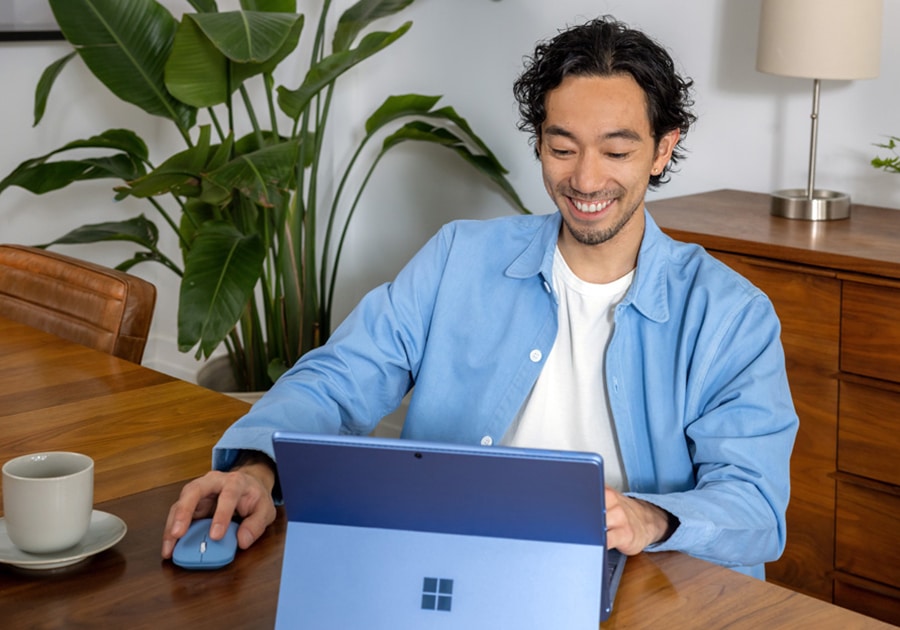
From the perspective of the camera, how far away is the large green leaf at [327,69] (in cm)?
302

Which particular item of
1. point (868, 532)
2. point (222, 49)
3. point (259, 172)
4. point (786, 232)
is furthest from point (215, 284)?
point (868, 532)

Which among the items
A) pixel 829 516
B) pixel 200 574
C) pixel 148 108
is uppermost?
pixel 148 108

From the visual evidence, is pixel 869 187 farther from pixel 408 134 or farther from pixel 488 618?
pixel 488 618

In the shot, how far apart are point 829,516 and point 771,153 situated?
96cm

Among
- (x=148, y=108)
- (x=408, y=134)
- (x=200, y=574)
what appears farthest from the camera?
(x=408, y=134)

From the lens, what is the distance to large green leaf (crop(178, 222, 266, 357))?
9.02ft

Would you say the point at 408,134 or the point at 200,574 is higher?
the point at 408,134

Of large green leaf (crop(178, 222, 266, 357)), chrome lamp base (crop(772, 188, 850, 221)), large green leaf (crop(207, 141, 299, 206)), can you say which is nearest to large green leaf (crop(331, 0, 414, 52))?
large green leaf (crop(207, 141, 299, 206))

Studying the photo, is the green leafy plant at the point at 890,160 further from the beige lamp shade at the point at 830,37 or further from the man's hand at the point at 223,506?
the man's hand at the point at 223,506

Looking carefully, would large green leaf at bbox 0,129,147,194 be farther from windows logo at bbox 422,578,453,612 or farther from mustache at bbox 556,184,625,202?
windows logo at bbox 422,578,453,612

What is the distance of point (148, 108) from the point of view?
3.15 m

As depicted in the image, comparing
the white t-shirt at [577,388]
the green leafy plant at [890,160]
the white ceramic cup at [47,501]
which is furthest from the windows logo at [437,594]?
the green leafy plant at [890,160]

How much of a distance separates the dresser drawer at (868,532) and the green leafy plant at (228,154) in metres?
1.37

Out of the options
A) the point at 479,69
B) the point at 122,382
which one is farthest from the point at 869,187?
the point at 122,382
